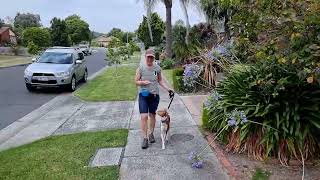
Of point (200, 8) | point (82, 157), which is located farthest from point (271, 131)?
point (200, 8)

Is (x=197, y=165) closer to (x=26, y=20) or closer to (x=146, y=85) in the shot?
(x=146, y=85)

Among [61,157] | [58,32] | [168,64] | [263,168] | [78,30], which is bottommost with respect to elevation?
[61,157]

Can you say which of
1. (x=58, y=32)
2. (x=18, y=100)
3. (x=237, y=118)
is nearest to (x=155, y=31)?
(x=58, y=32)

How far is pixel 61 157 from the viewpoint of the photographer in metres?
6.50

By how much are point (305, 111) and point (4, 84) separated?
601 inches

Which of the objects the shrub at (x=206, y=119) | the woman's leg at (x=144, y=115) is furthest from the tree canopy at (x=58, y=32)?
the woman's leg at (x=144, y=115)

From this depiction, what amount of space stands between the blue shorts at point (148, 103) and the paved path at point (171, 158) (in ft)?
1.90

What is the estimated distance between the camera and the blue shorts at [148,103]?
688 cm

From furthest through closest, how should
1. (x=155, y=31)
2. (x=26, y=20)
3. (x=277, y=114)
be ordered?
(x=26, y=20)
(x=155, y=31)
(x=277, y=114)

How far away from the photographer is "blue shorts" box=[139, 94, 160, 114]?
6883 mm

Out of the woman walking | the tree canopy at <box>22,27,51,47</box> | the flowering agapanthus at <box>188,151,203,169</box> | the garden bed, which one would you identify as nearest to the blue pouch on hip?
the woman walking

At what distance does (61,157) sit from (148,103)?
5.37 feet

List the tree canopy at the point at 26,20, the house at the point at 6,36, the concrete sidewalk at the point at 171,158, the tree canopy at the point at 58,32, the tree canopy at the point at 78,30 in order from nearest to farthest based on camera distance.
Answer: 1. the concrete sidewalk at the point at 171,158
2. the tree canopy at the point at 58,32
3. the house at the point at 6,36
4. the tree canopy at the point at 78,30
5. the tree canopy at the point at 26,20

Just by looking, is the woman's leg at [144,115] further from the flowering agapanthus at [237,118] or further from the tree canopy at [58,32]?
the tree canopy at [58,32]
